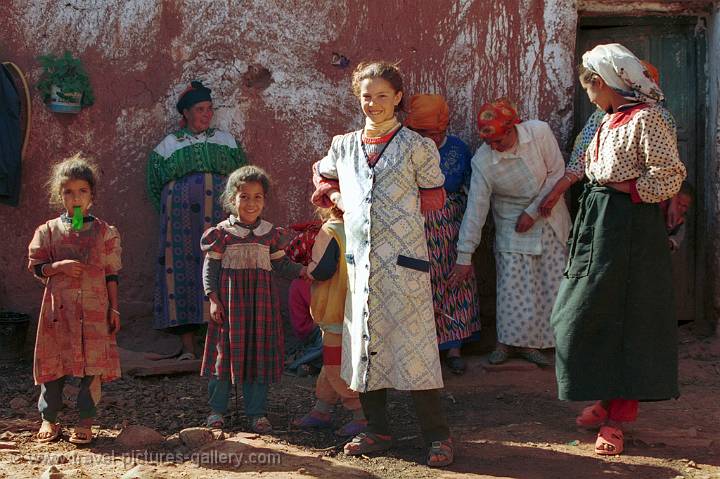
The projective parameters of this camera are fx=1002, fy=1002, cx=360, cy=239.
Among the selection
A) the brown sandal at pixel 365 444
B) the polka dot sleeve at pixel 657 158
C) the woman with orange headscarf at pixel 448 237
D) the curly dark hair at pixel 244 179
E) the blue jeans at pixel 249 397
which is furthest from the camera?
the woman with orange headscarf at pixel 448 237

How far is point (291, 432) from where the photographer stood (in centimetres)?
496

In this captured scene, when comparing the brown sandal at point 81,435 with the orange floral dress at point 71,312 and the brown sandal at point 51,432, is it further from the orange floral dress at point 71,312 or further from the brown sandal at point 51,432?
the orange floral dress at point 71,312

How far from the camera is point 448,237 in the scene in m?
6.11

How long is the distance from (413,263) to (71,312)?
1.66 metres

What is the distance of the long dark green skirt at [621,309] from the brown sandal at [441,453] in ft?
1.98

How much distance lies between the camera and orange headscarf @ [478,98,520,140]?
5918 millimetres

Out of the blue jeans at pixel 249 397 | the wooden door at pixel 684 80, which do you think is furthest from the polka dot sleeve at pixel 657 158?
the wooden door at pixel 684 80

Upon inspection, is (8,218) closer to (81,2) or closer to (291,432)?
(81,2)

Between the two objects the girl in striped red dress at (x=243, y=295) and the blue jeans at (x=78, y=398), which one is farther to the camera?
the girl in striped red dress at (x=243, y=295)

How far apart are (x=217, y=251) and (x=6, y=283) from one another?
2500 millimetres

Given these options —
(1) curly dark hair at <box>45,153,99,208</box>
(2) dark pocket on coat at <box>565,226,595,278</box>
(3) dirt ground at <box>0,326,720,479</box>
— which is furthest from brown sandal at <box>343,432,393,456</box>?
(1) curly dark hair at <box>45,153,99,208</box>

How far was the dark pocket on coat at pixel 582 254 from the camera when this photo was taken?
4473mm

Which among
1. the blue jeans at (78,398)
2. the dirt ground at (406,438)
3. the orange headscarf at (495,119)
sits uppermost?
the orange headscarf at (495,119)

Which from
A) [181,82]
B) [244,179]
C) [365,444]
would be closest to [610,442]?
[365,444]
